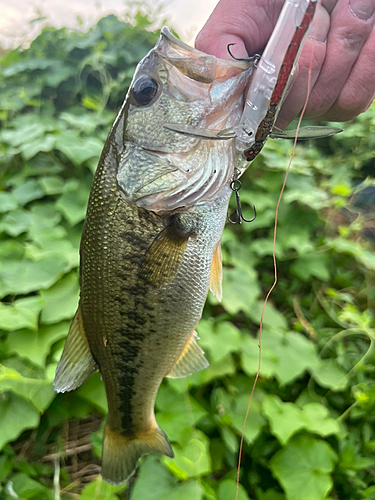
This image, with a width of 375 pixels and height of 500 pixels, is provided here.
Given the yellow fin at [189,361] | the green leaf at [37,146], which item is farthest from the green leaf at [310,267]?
the green leaf at [37,146]

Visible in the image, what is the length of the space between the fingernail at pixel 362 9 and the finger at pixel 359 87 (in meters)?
0.05

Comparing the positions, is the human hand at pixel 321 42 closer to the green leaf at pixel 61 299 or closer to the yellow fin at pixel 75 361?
the yellow fin at pixel 75 361

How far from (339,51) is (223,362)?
150 centimetres

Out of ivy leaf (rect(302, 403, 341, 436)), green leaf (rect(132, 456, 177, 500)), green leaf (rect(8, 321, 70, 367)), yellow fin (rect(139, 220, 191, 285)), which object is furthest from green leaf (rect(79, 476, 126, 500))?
yellow fin (rect(139, 220, 191, 285))

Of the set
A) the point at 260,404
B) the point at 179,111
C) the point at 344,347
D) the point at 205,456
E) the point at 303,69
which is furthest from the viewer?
the point at 344,347

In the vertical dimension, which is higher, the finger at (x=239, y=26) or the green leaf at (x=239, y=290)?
the finger at (x=239, y=26)

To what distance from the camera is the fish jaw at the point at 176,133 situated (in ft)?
2.86

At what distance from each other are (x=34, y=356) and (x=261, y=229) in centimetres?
204

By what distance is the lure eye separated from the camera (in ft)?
3.06

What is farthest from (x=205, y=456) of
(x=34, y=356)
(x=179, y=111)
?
(x=179, y=111)

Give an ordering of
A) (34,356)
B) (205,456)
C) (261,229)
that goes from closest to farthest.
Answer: (205,456) < (34,356) < (261,229)

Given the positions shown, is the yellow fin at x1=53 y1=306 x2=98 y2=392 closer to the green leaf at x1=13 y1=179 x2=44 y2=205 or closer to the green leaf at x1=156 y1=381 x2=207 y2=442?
the green leaf at x1=156 y1=381 x2=207 y2=442

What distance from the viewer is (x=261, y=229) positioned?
2.90 metres

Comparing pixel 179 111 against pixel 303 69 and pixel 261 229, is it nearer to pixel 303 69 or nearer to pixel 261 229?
pixel 303 69
